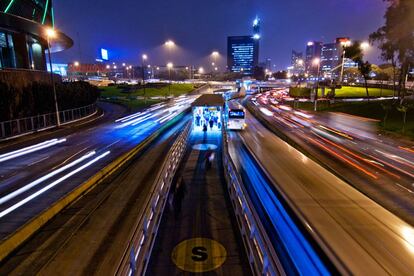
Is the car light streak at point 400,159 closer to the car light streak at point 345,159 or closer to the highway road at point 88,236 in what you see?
the car light streak at point 345,159

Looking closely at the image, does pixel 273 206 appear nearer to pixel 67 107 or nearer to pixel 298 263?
pixel 298 263

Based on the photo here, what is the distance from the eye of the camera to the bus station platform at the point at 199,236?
8141 mm

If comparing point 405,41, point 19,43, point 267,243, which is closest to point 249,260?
point 267,243

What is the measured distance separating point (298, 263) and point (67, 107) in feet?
126

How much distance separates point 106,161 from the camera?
Result: 1944cm

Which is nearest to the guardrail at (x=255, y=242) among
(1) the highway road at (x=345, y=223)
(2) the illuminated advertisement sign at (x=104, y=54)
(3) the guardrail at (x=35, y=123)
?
(1) the highway road at (x=345, y=223)

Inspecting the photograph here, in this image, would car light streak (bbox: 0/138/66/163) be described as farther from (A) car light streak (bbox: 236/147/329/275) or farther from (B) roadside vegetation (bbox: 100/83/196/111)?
(B) roadside vegetation (bbox: 100/83/196/111)

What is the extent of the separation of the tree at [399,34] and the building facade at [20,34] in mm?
56926

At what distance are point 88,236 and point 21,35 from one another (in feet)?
125

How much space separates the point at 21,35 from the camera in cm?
3656

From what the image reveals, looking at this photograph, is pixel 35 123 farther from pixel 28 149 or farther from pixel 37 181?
pixel 37 181

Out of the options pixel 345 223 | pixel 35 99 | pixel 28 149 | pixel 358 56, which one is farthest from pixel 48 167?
pixel 358 56

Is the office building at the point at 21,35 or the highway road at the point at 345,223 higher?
the office building at the point at 21,35

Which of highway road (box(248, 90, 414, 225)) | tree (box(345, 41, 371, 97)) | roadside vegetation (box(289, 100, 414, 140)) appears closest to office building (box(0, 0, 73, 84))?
highway road (box(248, 90, 414, 225))
